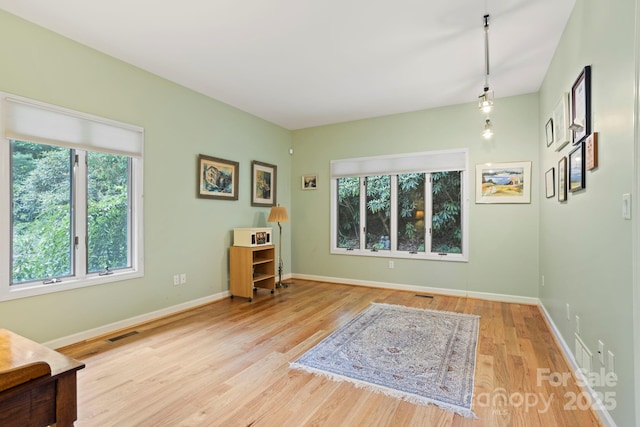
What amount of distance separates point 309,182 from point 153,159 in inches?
113

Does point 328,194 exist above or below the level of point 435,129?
below

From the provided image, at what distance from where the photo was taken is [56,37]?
9.36 feet

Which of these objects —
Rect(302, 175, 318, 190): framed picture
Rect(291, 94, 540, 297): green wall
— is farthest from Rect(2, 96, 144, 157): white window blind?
Rect(291, 94, 540, 297): green wall

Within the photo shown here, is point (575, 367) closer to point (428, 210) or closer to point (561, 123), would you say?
point (561, 123)

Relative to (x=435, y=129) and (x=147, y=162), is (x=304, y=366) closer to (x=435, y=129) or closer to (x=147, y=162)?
(x=147, y=162)

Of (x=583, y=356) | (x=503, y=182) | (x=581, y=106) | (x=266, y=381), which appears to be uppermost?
(x=581, y=106)

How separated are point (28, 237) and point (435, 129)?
16.6 ft

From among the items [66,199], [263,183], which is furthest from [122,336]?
[263,183]

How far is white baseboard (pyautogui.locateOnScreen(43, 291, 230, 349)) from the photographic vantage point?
287 cm

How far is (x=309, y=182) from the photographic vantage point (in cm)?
593

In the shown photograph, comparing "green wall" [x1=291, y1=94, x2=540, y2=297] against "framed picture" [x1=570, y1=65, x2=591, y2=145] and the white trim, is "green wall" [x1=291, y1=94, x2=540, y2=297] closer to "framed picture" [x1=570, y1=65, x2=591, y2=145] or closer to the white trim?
"framed picture" [x1=570, y1=65, x2=591, y2=145]

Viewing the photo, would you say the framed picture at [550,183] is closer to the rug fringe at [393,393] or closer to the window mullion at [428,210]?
the window mullion at [428,210]

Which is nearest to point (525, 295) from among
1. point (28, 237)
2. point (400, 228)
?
point (400, 228)

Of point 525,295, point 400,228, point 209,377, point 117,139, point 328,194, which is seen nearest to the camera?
point 209,377
